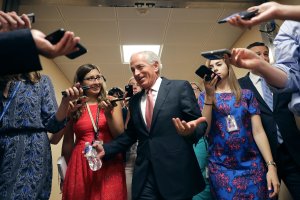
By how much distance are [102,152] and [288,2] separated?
226 centimetres

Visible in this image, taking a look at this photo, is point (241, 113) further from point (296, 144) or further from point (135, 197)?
point (135, 197)

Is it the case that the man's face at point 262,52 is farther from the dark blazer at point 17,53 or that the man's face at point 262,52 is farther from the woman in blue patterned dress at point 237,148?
the dark blazer at point 17,53

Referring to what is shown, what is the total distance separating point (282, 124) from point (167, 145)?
0.70m

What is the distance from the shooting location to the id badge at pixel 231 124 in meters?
1.51

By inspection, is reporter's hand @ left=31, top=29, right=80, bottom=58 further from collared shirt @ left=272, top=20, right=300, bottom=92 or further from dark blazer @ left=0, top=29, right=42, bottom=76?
collared shirt @ left=272, top=20, right=300, bottom=92

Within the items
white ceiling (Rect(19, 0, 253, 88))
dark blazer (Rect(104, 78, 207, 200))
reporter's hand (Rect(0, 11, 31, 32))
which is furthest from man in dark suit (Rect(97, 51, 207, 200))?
white ceiling (Rect(19, 0, 253, 88))

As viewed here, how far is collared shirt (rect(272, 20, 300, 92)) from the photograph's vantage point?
1077mm

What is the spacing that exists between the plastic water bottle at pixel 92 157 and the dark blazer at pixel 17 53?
2.65 ft

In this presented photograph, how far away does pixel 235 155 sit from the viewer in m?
1.47

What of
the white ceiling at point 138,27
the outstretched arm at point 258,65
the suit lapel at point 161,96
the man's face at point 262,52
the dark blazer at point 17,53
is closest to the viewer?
the dark blazer at point 17,53

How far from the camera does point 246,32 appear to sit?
3.73 m

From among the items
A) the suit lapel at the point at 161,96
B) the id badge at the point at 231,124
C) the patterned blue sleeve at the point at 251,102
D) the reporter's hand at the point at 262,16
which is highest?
the reporter's hand at the point at 262,16

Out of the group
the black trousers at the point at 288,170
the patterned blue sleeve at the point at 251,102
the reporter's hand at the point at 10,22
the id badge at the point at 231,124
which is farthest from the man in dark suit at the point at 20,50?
the black trousers at the point at 288,170

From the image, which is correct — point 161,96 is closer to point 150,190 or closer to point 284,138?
point 150,190
